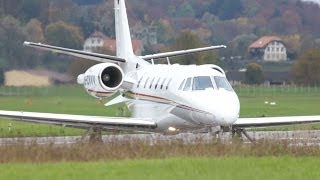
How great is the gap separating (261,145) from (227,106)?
4520mm

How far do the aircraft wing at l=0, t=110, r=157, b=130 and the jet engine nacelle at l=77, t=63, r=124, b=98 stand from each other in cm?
281

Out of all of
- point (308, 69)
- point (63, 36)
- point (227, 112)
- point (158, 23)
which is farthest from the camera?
point (158, 23)

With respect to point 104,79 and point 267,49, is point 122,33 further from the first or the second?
point 267,49

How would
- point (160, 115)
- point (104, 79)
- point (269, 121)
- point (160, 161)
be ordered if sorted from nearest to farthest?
1. point (160, 161)
2. point (269, 121)
3. point (160, 115)
4. point (104, 79)

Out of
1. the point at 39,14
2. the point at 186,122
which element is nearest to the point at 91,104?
the point at 186,122

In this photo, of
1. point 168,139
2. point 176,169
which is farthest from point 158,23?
point 176,169

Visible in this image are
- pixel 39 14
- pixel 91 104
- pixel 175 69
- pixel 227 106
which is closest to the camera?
pixel 227 106

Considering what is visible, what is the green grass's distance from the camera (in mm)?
18094

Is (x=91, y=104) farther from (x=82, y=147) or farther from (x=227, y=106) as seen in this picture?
(x=82, y=147)

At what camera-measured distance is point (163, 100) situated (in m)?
31.2

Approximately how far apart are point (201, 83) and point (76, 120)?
134 inches

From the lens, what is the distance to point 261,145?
23344mm

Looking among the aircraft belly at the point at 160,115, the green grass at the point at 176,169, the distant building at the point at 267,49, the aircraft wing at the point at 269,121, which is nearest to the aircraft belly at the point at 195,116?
the aircraft belly at the point at 160,115

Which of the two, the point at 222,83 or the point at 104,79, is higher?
the point at 104,79
